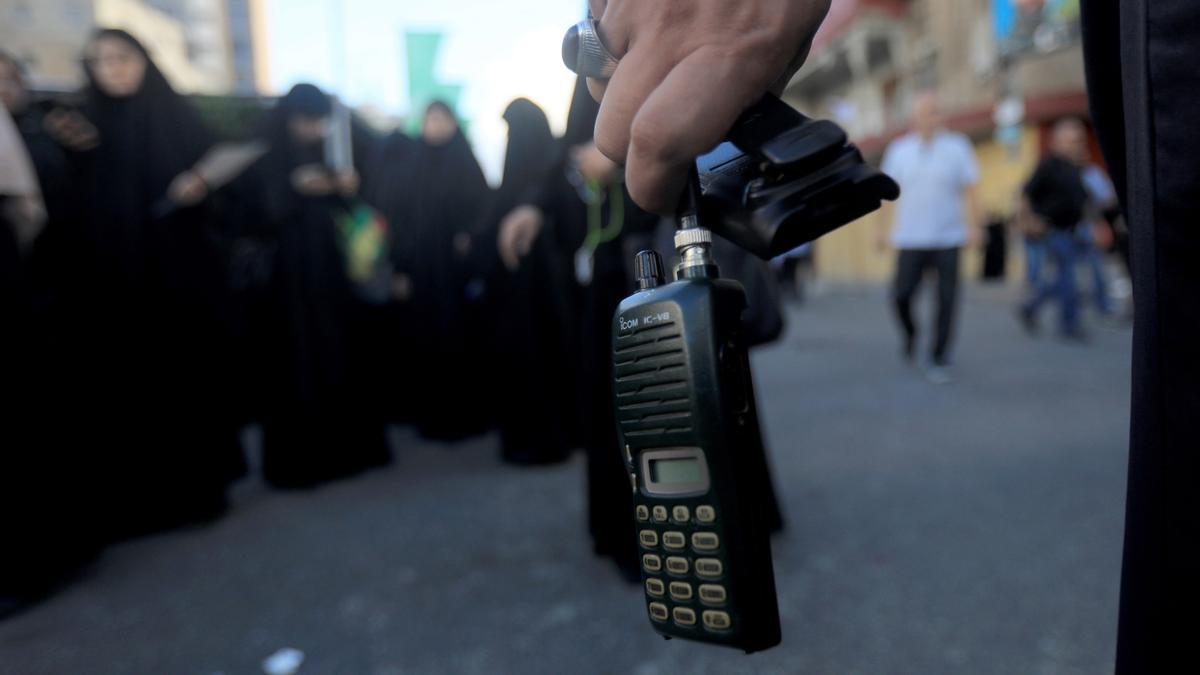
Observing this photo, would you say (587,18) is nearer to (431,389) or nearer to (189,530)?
(189,530)

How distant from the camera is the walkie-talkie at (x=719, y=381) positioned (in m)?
0.75

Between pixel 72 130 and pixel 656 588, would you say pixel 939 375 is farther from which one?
pixel 656 588

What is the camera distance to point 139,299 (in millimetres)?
3377

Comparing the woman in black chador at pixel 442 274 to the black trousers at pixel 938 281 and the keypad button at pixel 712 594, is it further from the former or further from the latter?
the keypad button at pixel 712 594

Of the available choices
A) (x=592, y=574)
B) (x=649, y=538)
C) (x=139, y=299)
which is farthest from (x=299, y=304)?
(x=649, y=538)

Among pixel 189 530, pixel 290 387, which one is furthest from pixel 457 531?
pixel 290 387

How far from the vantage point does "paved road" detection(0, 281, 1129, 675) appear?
6.59ft

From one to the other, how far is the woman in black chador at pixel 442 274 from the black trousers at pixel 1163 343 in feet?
14.6

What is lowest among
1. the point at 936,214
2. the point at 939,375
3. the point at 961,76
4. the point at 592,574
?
the point at 592,574

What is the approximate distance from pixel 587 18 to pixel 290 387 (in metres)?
3.61

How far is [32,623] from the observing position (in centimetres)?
247

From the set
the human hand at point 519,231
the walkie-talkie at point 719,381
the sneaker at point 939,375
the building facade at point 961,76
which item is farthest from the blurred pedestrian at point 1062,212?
the building facade at point 961,76

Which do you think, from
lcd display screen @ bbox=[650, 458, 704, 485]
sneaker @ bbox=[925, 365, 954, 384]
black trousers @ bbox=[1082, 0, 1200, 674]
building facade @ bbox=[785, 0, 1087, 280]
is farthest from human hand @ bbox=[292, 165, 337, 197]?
building facade @ bbox=[785, 0, 1087, 280]

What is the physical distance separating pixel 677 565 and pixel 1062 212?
7.72 metres
